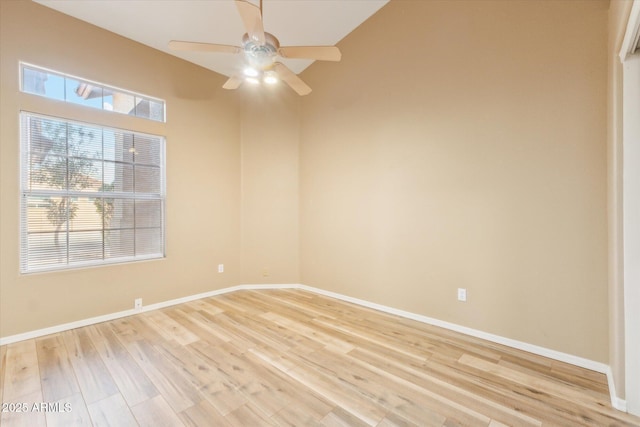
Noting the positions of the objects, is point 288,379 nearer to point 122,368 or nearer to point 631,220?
point 122,368

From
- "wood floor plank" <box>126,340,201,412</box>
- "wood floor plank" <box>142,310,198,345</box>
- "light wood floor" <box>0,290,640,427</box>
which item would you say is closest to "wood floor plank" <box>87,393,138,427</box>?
"light wood floor" <box>0,290,640,427</box>

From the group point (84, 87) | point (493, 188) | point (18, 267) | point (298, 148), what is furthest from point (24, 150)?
point (493, 188)

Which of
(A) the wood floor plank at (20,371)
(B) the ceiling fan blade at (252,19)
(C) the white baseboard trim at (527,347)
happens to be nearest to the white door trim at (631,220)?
(C) the white baseboard trim at (527,347)

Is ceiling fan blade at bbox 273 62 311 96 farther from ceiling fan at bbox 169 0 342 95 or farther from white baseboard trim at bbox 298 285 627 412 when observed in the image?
white baseboard trim at bbox 298 285 627 412

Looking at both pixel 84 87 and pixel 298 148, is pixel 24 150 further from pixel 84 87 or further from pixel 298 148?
pixel 298 148

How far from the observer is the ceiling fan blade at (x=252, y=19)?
1683 mm

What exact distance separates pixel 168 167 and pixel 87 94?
105cm

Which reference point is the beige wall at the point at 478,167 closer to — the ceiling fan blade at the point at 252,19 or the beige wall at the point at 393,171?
Result: the beige wall at the point at 393,171

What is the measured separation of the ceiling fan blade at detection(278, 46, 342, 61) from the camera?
2197 mm

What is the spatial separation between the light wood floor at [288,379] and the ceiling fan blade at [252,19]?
2.42 meters

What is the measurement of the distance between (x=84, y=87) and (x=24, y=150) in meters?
0.87

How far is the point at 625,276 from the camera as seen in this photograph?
1664 mm

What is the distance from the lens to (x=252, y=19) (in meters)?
1.80

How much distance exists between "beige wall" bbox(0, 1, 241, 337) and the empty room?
22 millimetres
